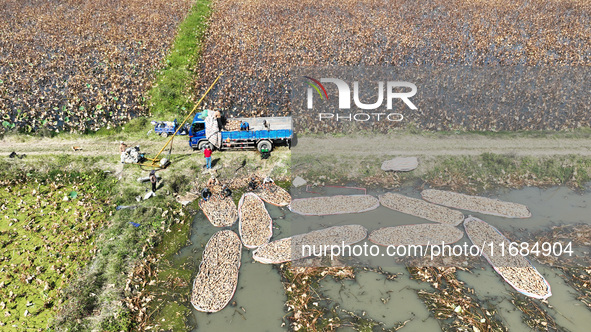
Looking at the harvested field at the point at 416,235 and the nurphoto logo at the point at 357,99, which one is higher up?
the nurphoto logo at the point at 357,99

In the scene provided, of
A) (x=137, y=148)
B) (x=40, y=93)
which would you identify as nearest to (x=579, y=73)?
(x=137, y=148)

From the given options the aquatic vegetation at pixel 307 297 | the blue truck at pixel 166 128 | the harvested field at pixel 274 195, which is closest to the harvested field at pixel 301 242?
the aquatic vegetation at pixel 307 297

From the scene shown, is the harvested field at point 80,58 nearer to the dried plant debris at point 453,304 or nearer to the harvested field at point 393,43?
the harvested field at point 393,43

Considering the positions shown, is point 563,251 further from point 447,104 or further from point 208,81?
point 208,81

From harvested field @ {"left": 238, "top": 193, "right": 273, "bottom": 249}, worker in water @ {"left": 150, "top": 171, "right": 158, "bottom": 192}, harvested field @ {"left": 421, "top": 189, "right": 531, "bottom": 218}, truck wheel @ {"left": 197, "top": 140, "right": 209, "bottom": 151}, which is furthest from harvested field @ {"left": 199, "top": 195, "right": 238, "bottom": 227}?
harvested field @ {"left": 421, "top": 189, "right": 531, "bottom": 218}

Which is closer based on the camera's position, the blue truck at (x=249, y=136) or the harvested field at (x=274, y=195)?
the harvested field at (x=274, y=195)

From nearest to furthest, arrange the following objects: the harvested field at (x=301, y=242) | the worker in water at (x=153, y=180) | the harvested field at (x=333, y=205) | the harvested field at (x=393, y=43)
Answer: the harvested field at (x=301, y=242) < the harvested field at (x=333, y=205) < the worker in water at (x=153, y=180) < the harvested field at (x=393, y=43)

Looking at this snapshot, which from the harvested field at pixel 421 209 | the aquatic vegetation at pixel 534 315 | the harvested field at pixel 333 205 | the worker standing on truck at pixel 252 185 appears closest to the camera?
the aquatic vegetation at pixel 534 315
